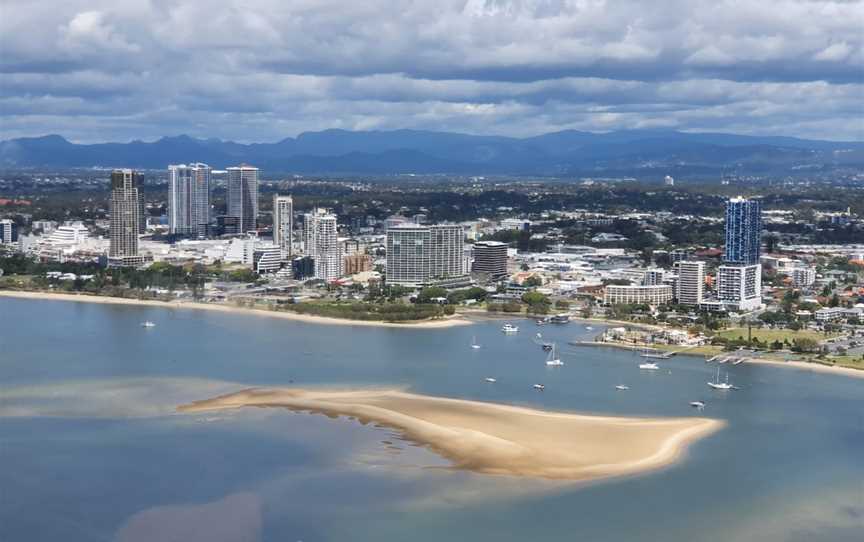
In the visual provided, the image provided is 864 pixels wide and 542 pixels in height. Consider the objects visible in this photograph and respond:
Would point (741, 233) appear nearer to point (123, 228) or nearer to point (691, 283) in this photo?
point (691, 283)

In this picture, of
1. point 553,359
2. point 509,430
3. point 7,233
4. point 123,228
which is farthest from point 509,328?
point 7,233

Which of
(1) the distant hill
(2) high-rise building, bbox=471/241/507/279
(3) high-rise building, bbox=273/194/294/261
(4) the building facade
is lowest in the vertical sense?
(4) the building facade

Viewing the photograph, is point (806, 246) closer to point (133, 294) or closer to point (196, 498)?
point (133, 294)

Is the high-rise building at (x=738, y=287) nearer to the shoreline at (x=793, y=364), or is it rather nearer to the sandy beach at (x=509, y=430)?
the shoreline at (x=793, y=364)

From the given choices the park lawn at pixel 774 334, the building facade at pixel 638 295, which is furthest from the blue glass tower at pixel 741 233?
the park lawn at pixel 774 334

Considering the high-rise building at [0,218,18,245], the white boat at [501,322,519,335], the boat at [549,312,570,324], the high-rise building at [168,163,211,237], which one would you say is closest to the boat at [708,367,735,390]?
the white boat at [501,322,519,335]

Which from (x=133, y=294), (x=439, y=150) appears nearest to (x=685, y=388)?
(x=133, y=294)

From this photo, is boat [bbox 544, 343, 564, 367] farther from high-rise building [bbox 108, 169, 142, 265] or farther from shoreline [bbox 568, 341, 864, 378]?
high-rise building [bbox 108, 169, 142, 265]
